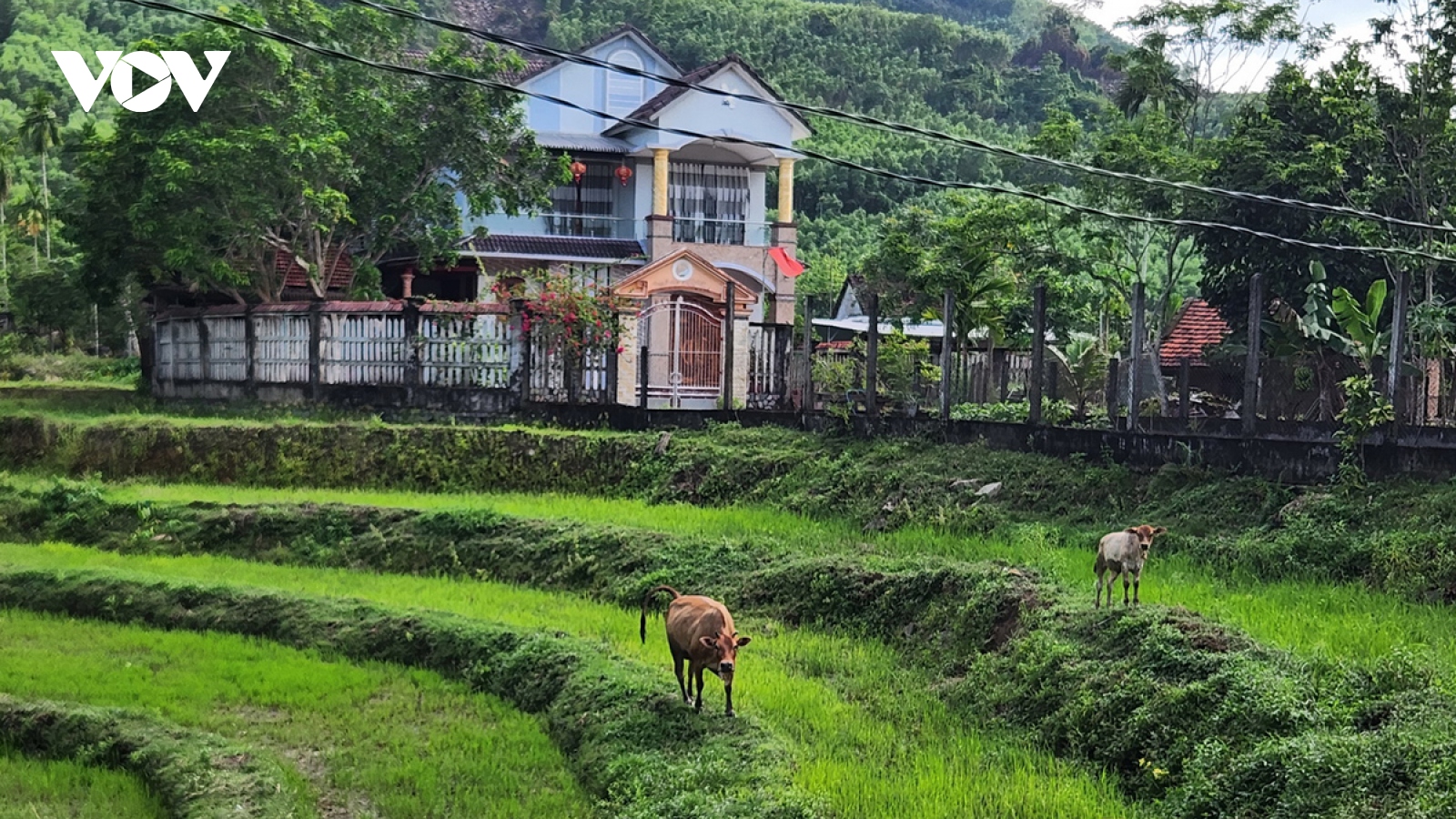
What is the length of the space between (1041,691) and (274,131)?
57.5 feet

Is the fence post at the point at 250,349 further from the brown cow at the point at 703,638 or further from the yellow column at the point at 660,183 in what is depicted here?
the brown cow at the point at 703,638

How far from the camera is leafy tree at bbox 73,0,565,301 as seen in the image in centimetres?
2175

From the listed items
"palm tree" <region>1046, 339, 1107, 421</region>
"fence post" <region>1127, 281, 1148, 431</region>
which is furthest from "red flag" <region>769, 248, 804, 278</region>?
"fence post" <region>1127, 281, 1148, 431</region>

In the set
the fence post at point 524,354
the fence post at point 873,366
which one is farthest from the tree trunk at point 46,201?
the fence post at point 873,366

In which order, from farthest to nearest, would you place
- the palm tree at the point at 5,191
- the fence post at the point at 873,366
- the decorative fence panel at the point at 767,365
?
the palm tree at the point at 5,191
the decorative fence panel at the point at 767,365
the fence post at the point at 873,366

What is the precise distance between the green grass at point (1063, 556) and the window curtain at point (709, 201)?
1757 centimetres

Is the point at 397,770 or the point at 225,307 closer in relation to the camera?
the point at 397,770

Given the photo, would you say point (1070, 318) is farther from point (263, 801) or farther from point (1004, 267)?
point (263, 801)

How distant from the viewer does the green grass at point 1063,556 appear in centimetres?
816

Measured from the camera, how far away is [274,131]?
21719mm

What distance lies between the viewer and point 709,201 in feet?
115

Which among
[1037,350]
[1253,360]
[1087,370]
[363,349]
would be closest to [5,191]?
[363,349]

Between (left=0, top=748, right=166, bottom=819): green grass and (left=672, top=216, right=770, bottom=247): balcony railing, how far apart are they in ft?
86.7

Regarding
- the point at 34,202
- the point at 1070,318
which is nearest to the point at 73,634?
the point at 1070,318
